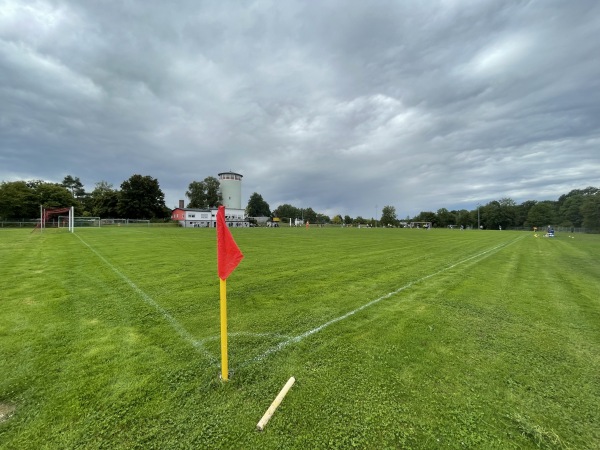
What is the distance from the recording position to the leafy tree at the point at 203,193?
95062 millimetres

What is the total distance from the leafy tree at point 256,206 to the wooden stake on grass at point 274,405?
127 metres

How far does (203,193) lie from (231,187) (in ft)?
51.6

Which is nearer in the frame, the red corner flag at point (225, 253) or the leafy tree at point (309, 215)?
the red corner flag at point (225, 253)

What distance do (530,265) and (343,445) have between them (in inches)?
552

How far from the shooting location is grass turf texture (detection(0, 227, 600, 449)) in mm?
2420

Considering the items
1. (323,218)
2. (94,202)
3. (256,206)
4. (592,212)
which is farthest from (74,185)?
(592,212)

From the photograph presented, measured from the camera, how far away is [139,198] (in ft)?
226

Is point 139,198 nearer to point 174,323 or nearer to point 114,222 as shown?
point 114,222

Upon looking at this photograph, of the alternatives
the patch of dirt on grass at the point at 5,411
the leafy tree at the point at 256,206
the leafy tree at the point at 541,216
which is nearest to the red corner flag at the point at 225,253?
the patch of dirt on grass at the point at 5,411

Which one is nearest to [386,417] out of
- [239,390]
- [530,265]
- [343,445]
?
[343,445]

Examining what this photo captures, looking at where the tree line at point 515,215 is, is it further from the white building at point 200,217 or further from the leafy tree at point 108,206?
the leafy tree at point 108,206

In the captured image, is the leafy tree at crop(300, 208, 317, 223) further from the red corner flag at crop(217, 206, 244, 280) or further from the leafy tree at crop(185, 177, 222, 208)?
the red corner flag at crop(217, 206, 244, 280)

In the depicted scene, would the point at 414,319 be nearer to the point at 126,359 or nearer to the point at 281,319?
the point at 281,319

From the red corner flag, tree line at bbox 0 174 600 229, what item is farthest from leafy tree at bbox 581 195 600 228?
the red corner flag
